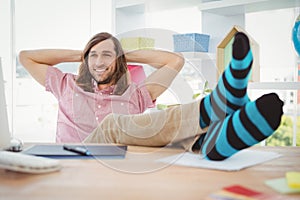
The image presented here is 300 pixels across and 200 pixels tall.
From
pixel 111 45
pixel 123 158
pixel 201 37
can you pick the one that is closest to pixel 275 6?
pixel 201 37

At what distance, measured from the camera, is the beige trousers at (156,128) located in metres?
0.99

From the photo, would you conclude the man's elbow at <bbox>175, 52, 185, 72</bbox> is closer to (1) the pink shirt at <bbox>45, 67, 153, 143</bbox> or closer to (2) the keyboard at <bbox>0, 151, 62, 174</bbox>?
(1) the pink shirt at <bbox>45, 67, 153, 143</bbox>

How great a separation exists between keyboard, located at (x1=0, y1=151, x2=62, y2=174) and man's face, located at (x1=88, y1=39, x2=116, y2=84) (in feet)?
3.66

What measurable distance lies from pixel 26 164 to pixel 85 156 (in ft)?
0.70

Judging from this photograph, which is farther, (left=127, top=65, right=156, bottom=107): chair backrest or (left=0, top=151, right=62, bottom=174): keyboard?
(left=127, top=65, right=156, bottom=107): chair backrest

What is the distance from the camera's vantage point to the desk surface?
614 millimetres

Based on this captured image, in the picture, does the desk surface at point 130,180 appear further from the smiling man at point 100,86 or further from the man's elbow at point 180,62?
the smiling man at point 100,86

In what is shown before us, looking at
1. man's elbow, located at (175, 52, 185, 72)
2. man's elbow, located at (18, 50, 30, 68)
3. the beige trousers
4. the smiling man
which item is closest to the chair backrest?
the smiling man

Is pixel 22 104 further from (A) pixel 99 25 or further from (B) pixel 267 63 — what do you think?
(B) pixel 267 63

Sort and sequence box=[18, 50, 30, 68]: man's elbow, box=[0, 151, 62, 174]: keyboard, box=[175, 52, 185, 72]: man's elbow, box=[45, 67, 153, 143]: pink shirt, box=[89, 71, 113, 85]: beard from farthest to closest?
box=[18, 50, 30, 68]: man's elbow, box=[89, 71, 113, 85]: beard, box=[45, 67, 153, 143]: pink shirt, box=[175, 52, 185, 72]: man's elbow, box=[0, 151, 62, 174]: keyboard

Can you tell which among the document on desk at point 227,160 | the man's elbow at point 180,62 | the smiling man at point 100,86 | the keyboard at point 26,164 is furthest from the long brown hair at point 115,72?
the keyboard at point 26,164

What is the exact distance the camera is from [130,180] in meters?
0.70

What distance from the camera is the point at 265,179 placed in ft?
2.32

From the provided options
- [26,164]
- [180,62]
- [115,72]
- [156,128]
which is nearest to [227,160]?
[156,128]
